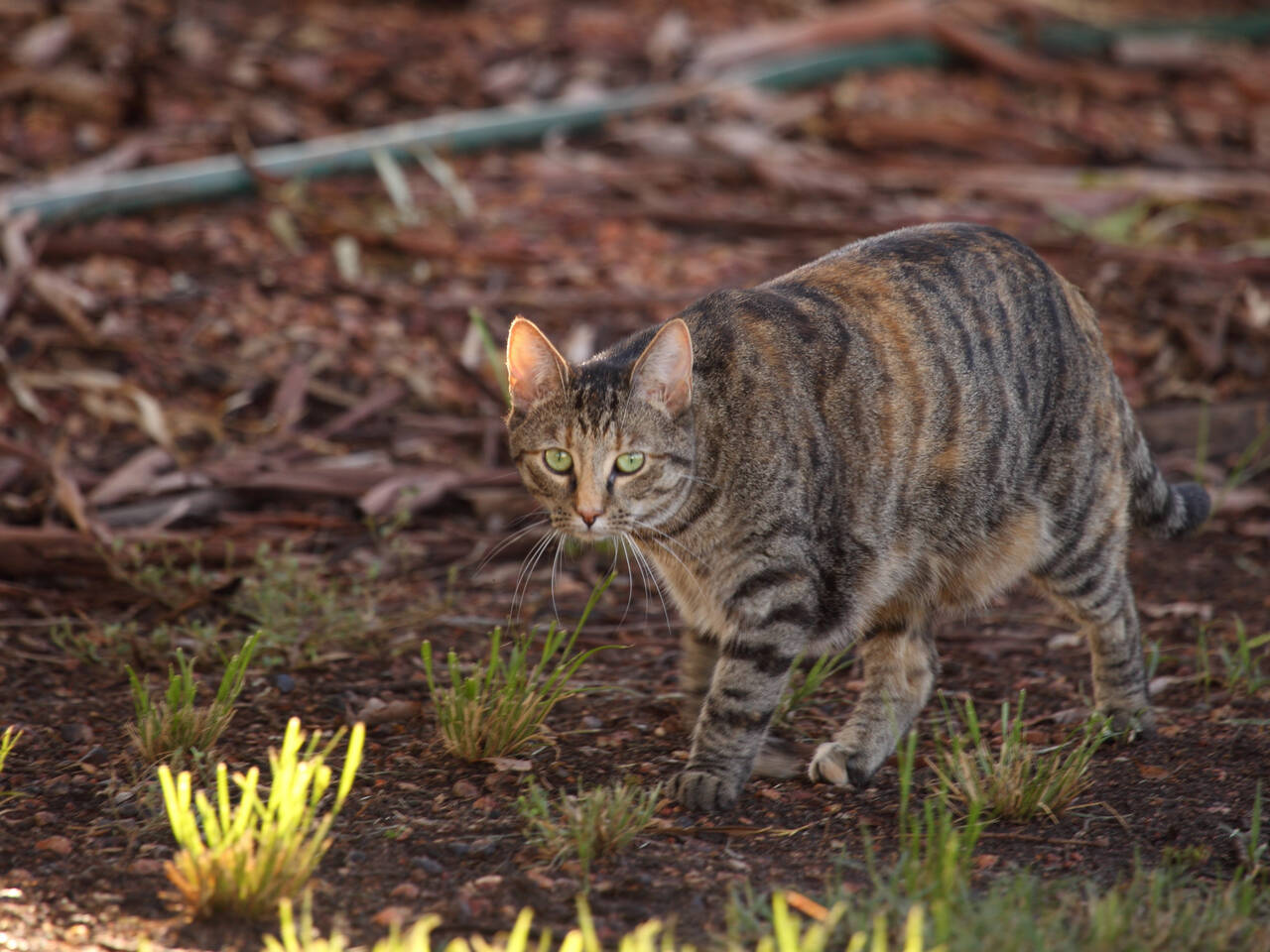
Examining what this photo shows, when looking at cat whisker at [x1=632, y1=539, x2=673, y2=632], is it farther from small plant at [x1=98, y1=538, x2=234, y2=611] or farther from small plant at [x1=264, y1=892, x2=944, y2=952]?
small plant at [x1=98, y1=538, x2=234, y2=611]

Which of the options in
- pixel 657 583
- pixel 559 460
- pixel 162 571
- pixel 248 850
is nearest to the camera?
pixel 248 850

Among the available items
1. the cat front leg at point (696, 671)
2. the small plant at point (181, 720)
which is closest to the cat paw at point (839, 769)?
the cat front leg at point (696, 671)

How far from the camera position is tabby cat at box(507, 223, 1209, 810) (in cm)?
392

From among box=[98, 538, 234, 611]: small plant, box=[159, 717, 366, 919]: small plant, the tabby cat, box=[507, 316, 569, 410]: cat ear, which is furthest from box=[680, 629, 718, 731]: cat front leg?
box=[98, 538, 234, 611]: small plant

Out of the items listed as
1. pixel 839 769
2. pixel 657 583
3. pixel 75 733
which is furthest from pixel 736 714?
pixel 75 733

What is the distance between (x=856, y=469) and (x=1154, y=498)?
1188 mm

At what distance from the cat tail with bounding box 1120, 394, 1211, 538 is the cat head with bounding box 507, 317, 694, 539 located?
159 centimetres

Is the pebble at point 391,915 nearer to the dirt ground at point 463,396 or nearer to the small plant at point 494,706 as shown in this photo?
the dirt ground at point 463,396

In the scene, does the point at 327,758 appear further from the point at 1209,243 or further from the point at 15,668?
the point at 1209,243

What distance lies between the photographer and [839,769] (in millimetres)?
4012

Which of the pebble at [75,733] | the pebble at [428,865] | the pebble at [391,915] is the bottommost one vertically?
the pebble at [428,865]

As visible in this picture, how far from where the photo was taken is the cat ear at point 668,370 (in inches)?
151

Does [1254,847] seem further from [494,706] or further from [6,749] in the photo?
[6,749]

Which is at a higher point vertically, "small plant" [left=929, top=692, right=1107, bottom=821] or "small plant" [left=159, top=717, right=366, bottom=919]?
"small plant" [left=159, top=717, right=366, bottom=919]
